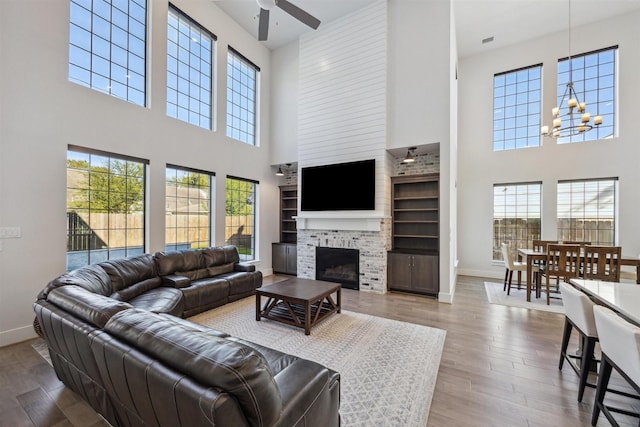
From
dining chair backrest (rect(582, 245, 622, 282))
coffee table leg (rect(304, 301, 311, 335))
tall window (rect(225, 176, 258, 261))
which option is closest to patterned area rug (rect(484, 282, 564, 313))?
dining chair backrest (rect(582, 245, 622, 282))

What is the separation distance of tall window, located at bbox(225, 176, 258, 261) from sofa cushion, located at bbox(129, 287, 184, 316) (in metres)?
2.37

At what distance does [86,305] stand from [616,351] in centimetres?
333

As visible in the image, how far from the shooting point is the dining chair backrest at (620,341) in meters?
1.49

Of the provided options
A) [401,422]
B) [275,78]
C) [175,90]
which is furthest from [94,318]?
[275,78]

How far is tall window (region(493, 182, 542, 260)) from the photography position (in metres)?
6.38

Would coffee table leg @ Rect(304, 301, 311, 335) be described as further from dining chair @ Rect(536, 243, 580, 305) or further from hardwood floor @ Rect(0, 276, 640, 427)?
dining chair @ Rect(536, 243, 580, 305)

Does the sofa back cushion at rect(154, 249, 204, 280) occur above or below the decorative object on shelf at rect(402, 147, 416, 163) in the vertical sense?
below

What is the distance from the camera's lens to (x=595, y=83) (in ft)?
19.6

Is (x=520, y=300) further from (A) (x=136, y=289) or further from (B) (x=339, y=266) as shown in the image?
(A) (x=136, y=289)

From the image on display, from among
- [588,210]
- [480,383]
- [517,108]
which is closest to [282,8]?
[480,383]

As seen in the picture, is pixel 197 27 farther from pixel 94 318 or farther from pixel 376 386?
pixel 376 386

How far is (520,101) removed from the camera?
260 inches

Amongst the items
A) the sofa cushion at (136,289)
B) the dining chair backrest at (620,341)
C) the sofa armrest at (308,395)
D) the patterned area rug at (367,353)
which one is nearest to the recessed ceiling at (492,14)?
the sofa cushion at (136,289)

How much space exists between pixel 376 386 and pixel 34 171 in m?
4.62
